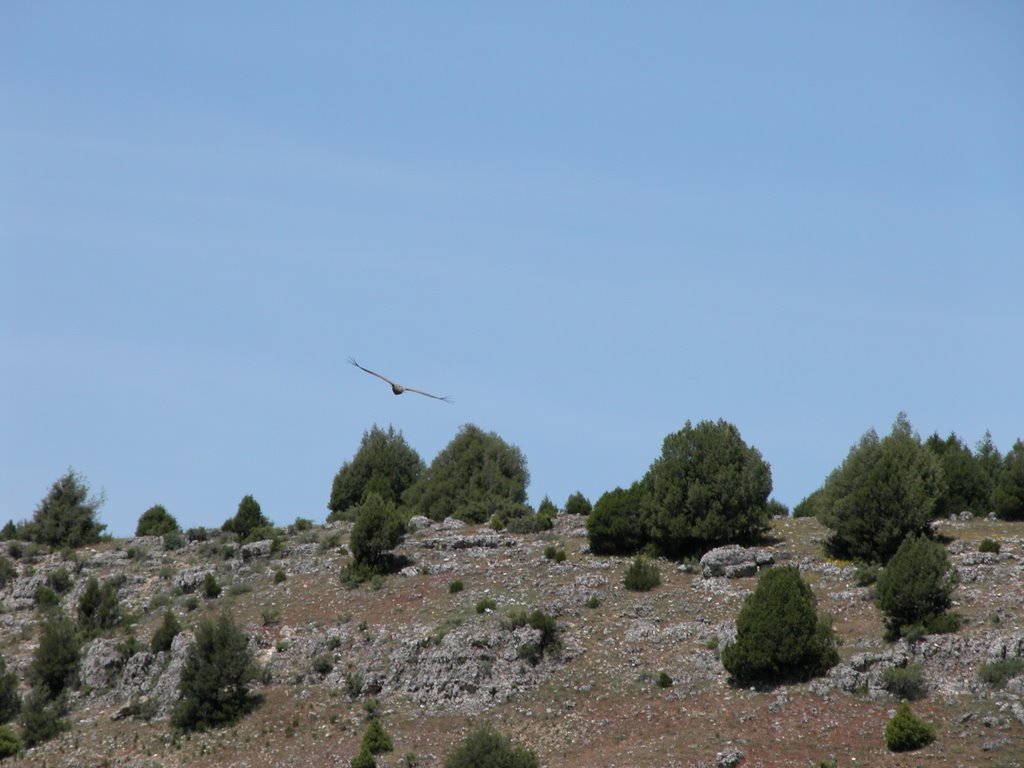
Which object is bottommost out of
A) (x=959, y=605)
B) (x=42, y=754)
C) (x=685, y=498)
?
(x=42, y=754)

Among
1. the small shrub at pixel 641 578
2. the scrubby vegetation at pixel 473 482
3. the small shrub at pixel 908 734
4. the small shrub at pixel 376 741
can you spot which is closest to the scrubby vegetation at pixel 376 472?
the scrubby vegetation at pixel 473 482

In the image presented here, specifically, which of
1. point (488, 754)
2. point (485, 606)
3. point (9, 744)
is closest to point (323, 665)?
point (485, 606)

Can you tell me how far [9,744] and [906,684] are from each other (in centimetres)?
3248

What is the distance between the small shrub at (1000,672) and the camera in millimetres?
52344

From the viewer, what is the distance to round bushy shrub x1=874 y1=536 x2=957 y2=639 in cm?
5662

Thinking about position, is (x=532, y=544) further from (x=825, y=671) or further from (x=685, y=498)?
(x=825, y=671)

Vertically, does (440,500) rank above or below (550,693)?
above

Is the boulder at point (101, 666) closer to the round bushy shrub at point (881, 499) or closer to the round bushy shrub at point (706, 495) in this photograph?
the round bushy shrub at point (706, 495)

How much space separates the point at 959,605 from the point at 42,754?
34.1m

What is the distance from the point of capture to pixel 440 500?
83625 mm

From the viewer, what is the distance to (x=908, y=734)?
49750 millimetres

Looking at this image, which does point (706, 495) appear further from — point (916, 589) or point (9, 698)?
point (9, 698)

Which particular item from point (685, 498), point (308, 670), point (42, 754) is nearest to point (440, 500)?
point (685, 498)

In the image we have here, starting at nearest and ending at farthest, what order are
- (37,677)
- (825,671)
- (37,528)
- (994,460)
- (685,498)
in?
(825,671), (37,677), (685,498), (37,528), (994,460)
